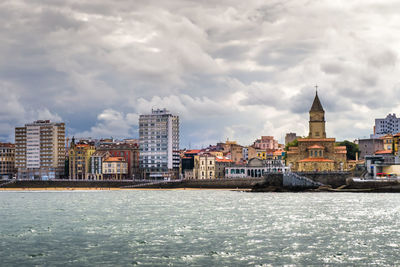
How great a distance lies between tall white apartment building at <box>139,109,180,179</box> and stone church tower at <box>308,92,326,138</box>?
52750mm

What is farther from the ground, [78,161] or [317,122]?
[317,122]

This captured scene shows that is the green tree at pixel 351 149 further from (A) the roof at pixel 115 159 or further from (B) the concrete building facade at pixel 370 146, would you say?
(A) the roof at pixel 115 159

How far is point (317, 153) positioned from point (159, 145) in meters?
61.7

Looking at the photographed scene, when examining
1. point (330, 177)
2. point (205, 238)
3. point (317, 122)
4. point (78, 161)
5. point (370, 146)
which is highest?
point (317, 122)

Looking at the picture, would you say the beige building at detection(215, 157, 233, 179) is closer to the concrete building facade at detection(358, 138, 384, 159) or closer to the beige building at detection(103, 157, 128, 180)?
the beige building at detection(103, 157, 128, 180)

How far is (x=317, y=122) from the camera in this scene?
152m

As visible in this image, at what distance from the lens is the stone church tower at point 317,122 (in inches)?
5969

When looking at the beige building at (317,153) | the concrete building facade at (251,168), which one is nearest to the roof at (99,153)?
the concrete building facade at (251,168)

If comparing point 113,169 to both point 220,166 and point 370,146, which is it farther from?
point 370,146

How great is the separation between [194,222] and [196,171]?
113 metres

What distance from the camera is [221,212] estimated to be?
63062 mm

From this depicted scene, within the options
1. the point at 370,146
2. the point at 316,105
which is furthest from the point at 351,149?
the point at 316,105

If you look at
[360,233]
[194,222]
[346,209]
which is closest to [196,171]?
[346,209]

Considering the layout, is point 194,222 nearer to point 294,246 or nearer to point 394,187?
point 294,246
